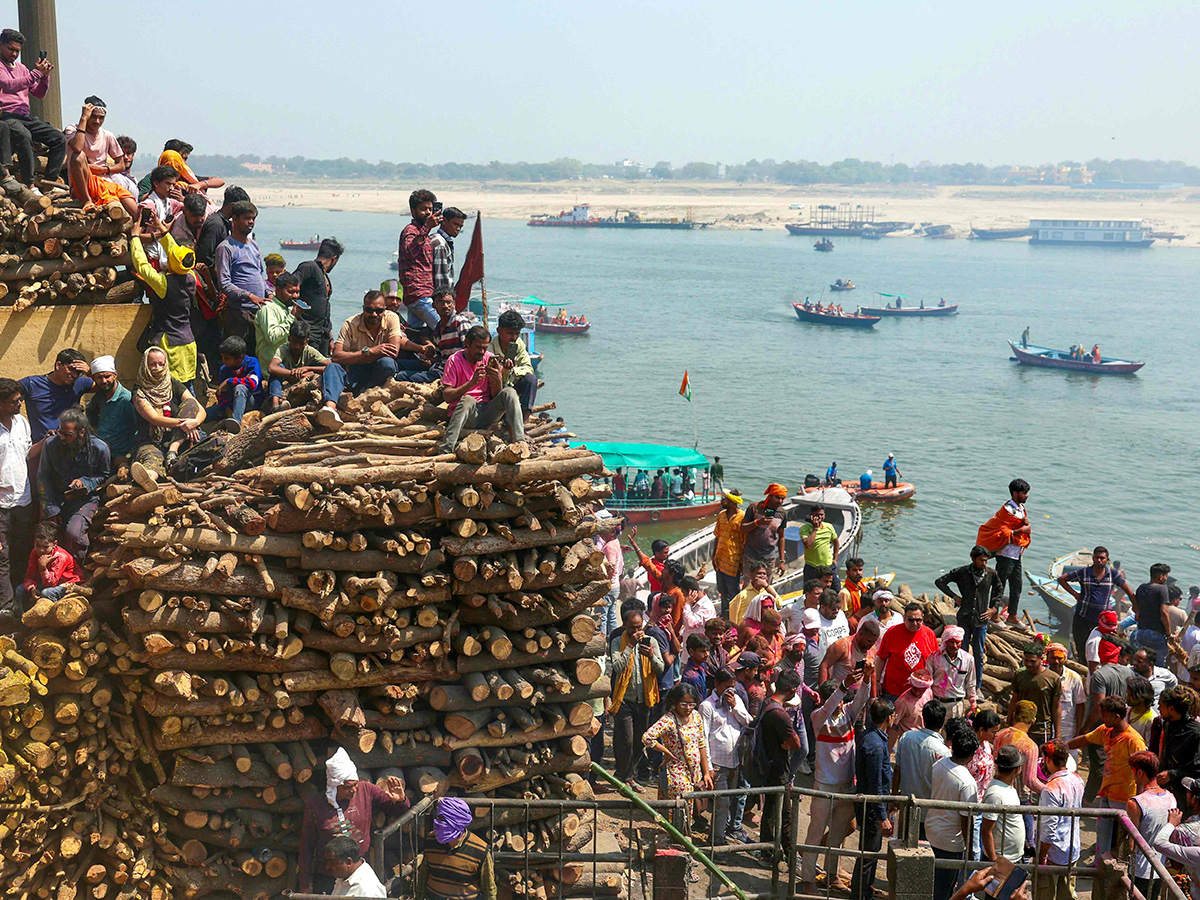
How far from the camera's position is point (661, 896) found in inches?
342

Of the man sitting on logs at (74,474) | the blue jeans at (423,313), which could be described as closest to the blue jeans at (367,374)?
the blue jeans at (423,313)

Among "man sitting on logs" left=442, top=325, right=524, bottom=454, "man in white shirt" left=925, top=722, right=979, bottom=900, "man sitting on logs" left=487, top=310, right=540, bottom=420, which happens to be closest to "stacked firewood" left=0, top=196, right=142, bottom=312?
"man sitting on logs" left=442, top=325, right=524, bottom=454

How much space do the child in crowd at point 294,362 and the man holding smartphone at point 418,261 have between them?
1.45 metres

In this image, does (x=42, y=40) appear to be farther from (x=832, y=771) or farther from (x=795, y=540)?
(x=795, y=540)

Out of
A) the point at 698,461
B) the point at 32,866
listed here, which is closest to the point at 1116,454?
the point at 698,461

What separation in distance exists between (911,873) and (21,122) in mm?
11718

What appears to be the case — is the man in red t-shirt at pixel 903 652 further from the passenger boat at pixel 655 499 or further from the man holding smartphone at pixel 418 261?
the passenger boat at pixel 655 499

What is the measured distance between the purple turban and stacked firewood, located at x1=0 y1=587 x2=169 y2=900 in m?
2.33

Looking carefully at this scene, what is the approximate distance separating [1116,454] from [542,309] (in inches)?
1526

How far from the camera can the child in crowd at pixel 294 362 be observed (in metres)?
10.8

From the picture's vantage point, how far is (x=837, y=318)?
92312mm

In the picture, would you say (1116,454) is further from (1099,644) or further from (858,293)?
(858,293)

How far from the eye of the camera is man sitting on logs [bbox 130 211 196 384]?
1102 centimetres

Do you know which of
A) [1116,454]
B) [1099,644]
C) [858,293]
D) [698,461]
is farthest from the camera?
[858,293]
